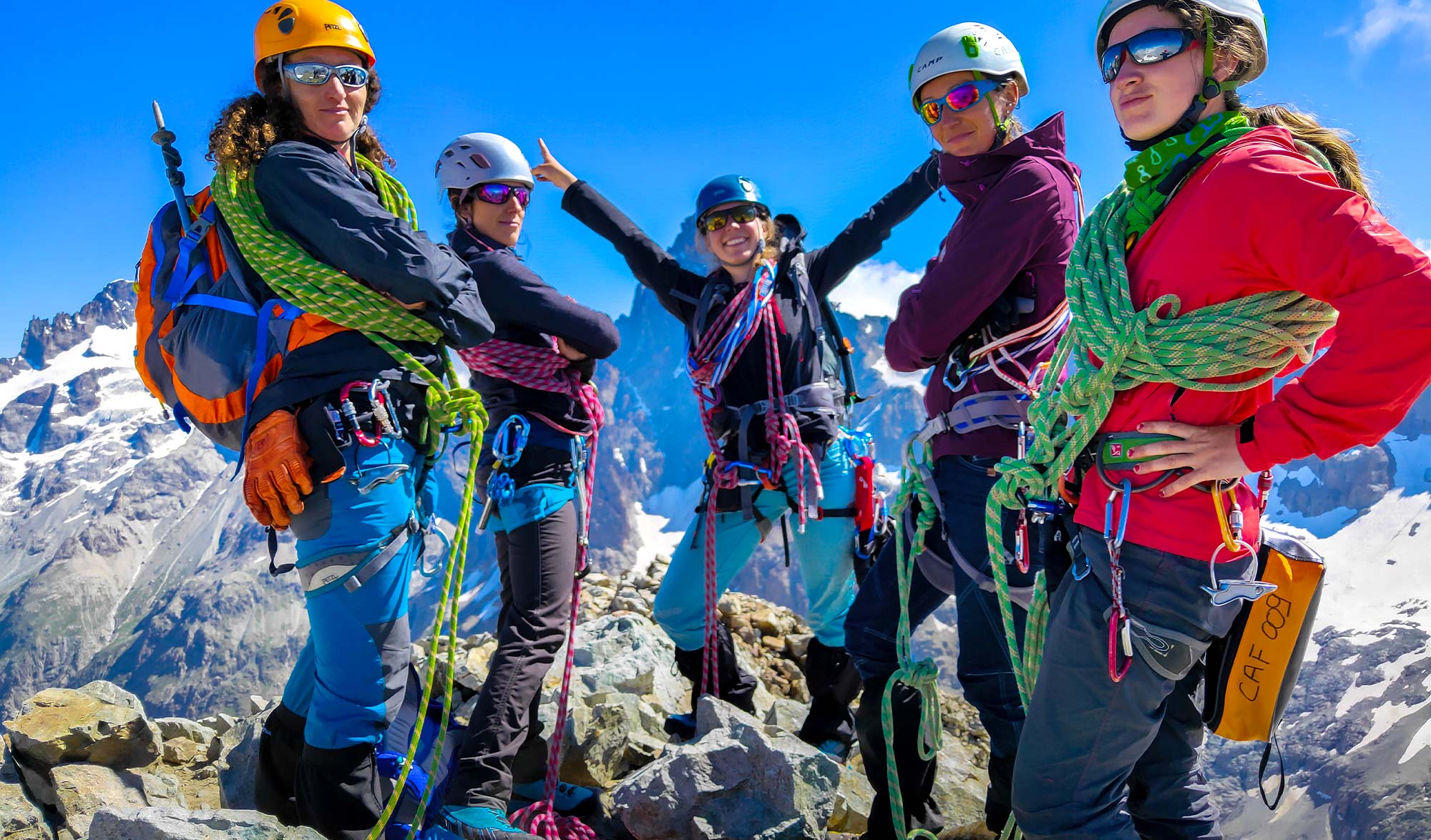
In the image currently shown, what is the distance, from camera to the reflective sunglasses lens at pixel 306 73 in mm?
3270

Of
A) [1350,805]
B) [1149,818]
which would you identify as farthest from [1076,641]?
[1350,805]

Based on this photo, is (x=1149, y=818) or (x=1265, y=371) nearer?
(x=1265, y=371)

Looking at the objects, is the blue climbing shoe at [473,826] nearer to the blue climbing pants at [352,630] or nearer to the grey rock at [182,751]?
the blue climbing pants at [352,630]

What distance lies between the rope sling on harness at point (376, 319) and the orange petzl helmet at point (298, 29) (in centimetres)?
54

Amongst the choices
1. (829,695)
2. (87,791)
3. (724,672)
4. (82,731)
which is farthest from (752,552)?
(82,731)

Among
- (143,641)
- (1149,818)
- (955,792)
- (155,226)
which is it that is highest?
(155,226)

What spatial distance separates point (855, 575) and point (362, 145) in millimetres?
3657

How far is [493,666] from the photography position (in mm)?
4043

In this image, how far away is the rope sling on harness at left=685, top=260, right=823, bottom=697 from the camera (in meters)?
5.04

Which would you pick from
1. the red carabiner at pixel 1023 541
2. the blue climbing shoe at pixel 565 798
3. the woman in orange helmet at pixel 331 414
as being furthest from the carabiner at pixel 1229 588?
the blue climbing shoe at pixel 565 798

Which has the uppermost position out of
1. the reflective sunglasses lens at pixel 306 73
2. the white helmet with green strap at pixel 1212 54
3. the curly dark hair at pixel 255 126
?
the reflective sunglasses lens at pixel 306 73

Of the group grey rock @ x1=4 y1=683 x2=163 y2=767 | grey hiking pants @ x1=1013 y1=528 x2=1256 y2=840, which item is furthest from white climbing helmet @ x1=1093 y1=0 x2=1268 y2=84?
grey rock @ x1=4 y1=683 x2=163 y2=767

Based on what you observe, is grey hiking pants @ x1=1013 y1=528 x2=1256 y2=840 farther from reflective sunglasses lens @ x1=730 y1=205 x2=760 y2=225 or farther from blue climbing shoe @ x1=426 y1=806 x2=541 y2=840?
reflective sunglasses lens @ x1=730 y1=205 x2=760 y2=225

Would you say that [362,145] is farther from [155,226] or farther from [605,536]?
[605,536]
